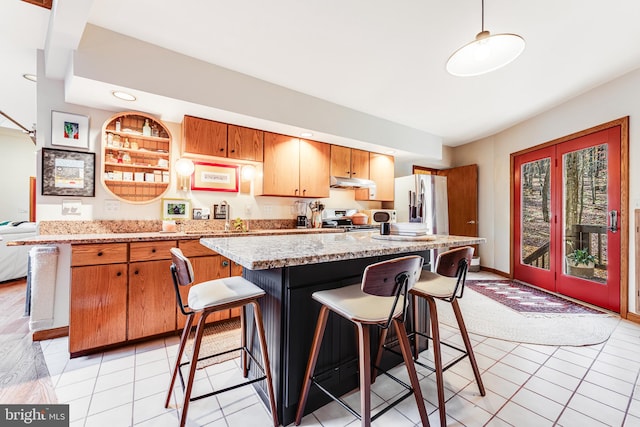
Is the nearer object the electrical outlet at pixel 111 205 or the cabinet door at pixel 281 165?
the electrical outlet at pixel 111 205

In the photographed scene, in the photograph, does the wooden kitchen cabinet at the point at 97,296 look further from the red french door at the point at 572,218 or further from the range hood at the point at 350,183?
the red french door at the point at 572,218

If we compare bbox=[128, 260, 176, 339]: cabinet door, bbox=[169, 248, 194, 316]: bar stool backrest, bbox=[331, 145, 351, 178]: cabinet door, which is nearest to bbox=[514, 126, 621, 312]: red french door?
bbox=[331, 145, 351, 178]: cabinet door

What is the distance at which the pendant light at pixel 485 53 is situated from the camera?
1.68m

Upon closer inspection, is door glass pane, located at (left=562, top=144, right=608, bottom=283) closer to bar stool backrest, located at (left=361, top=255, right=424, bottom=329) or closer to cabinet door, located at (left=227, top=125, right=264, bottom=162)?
bar stool backrest, located at (left=361, top=255, right=424, bottom=329)

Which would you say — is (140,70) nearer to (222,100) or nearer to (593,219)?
(222,100)

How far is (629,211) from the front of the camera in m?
2.95

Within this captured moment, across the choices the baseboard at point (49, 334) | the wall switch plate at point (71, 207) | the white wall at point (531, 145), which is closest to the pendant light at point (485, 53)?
the white wall at point (531, 145)

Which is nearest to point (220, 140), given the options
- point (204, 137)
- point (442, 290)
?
point (204, 137)

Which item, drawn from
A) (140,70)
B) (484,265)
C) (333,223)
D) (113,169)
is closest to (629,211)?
(484,265)

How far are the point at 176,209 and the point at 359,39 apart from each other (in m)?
2.54

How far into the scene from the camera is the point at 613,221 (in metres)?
Answer: 3.11

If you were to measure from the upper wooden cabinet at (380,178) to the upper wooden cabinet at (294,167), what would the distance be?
83cm

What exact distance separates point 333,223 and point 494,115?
9.57ft

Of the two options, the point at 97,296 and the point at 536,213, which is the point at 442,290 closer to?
the point at 97,296
